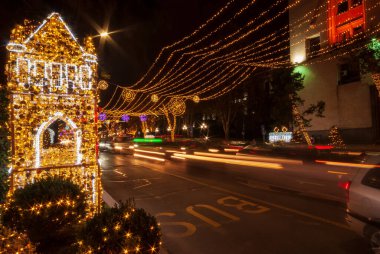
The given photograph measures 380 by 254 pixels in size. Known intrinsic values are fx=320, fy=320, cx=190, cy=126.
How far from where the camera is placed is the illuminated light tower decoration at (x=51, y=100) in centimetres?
545

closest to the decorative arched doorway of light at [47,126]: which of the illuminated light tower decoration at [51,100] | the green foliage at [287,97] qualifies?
the illuminated light tower decoration at [51,100]

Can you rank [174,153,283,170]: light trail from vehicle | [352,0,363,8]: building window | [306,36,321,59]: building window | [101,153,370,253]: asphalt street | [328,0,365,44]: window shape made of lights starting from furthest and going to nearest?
[306,36,321,59]: building window → [352,0,363,8]: building window → [328,0,365,44]: window shape made of lights → [174,153,283,170]: light trail from vehicle → [101,153,370,253]: asphalt street

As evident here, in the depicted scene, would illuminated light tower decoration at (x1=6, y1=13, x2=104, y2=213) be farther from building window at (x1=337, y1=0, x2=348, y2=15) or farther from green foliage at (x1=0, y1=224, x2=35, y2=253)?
building window at (x1=337, y1=0, x2=348, y2=15)

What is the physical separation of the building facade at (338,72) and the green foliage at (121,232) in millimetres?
25600

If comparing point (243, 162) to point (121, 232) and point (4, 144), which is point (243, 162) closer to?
point (4, 144)

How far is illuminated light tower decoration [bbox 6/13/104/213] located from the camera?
5453 millimetres

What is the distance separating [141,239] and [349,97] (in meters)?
30.1

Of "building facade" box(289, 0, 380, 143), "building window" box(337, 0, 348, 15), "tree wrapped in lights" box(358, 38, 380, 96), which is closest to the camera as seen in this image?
"tree wrapped in lights" box(358, 38, 380, 96)

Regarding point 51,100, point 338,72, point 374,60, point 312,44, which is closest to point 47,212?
point 51,100

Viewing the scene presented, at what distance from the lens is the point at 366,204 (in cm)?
487

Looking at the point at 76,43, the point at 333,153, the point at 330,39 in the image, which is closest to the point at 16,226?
the point at 76,43

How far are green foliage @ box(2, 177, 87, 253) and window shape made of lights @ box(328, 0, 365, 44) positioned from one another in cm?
3027

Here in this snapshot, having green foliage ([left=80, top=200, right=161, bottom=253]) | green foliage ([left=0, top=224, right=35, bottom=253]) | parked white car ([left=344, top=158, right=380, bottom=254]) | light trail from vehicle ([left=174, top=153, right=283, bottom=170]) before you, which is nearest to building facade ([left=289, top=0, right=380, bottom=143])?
light trail from vehicle ([left=174, top=153, right=283, bottom=170])

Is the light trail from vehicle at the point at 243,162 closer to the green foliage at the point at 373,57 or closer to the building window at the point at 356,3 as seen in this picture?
the green foliage at the point at 373,57
